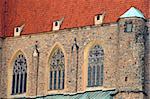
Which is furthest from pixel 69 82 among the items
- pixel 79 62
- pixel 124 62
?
pixel 124 62

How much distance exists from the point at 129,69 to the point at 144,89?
5.56 feet

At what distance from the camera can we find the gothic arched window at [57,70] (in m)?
53.9

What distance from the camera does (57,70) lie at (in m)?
54.3

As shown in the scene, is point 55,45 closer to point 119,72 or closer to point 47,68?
point 47,68

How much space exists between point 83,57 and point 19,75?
598cm

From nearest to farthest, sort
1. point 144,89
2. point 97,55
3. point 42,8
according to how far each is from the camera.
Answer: point 144,89 < point 97,55 < point 42,8

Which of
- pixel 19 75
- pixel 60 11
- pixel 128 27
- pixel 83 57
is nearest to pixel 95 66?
pixel 83 57

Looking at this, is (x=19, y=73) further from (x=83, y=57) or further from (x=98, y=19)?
(x=98, y=19)

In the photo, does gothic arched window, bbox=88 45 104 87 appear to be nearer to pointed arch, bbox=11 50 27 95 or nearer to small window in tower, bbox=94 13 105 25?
small window in tower, bbox=94 13 105 25

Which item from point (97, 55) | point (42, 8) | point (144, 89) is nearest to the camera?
point (144, 89)

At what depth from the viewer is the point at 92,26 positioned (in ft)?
174

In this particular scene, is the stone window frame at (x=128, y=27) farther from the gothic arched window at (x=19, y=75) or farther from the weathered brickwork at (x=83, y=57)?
the gothic arched window at (x=19, y=75)

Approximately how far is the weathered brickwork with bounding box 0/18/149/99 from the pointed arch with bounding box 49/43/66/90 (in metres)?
0.21

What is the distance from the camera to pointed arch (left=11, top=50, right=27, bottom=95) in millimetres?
55594
